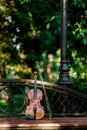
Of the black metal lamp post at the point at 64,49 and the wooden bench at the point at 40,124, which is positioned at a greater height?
the black metal lamp post at the point at 64,49

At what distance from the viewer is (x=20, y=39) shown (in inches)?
587

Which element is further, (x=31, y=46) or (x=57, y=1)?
(x=31, y=46)

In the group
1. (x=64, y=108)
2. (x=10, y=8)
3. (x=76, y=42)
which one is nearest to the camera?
(x=64, y=108)

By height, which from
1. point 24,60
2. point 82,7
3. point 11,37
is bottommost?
point 24,60

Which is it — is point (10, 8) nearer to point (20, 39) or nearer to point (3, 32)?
point (3, 32)

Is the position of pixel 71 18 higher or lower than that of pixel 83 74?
higher

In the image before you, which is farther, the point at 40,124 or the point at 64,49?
the point at 64,49

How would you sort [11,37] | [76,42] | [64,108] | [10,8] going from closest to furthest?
[64,108] → [76,42] → [10,8] → [11,37]

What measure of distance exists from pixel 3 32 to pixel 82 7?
4.00 metres

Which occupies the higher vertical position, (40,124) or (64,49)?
(64,49)

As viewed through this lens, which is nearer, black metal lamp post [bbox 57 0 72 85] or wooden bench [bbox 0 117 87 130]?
wooden bench [bbox 0 117 87 130]

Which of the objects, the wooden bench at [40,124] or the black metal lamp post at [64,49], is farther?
the black metal lamp post at [64,49]

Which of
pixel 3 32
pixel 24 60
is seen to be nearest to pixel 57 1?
pixel 3 32

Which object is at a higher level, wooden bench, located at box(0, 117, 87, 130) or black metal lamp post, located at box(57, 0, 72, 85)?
black metal lamp post, located at box(57, 0, 72, 85)
